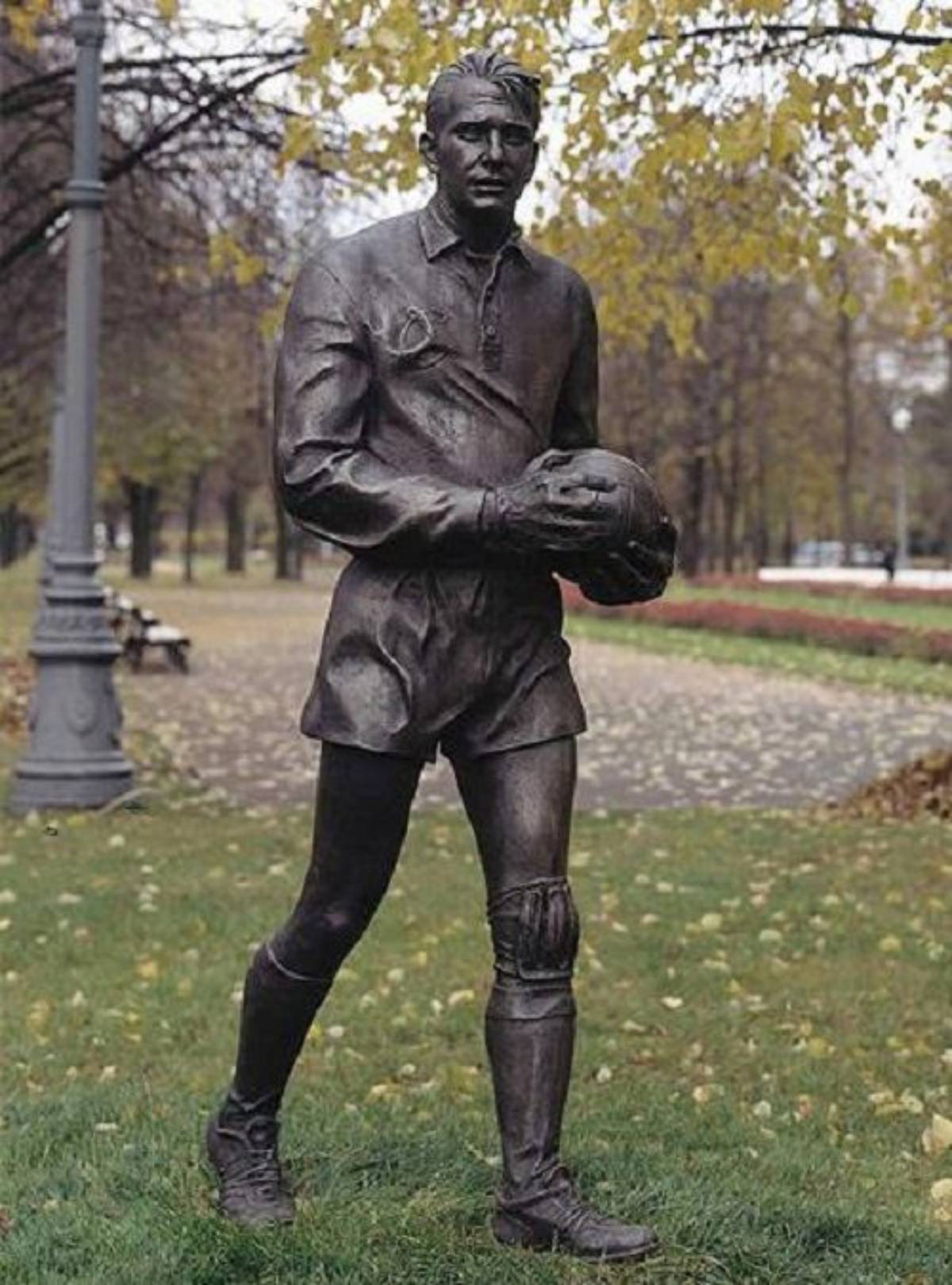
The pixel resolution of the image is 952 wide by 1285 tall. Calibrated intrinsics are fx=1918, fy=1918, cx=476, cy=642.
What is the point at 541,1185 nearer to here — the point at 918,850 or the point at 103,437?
the point at 918,850

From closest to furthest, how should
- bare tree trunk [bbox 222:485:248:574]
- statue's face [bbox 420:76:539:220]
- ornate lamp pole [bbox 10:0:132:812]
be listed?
statue's face [bbox 420:76:539:220]
ornate lamp pole [bbox 10:0:132:812]
bare tree trunk [bbox 222:485:248:574]

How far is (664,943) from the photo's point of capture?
8133mm

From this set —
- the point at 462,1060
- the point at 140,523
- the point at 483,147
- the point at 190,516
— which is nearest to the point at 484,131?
the point at 483,147

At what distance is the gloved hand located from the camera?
374 cm

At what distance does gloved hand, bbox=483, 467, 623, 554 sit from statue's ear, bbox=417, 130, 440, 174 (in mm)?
722

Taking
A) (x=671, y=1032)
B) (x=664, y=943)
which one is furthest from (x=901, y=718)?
(x=671, y=1032)

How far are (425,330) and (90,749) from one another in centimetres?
843

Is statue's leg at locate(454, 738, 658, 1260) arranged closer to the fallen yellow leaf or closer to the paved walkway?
the fallen yellow leaf

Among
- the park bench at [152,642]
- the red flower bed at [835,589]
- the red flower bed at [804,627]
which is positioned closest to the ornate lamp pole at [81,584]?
the park bench at [152,642]

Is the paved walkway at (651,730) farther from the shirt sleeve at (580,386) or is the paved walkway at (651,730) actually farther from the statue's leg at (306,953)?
the shirt sleeve at (580,386)

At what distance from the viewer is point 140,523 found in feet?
188

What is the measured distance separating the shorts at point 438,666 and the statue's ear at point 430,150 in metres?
0.84

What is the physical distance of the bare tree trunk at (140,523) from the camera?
2231 inches

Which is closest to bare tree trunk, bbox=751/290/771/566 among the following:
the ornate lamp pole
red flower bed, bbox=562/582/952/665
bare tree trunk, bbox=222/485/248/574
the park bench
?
red flower bed, bbox=562/582/952/665
